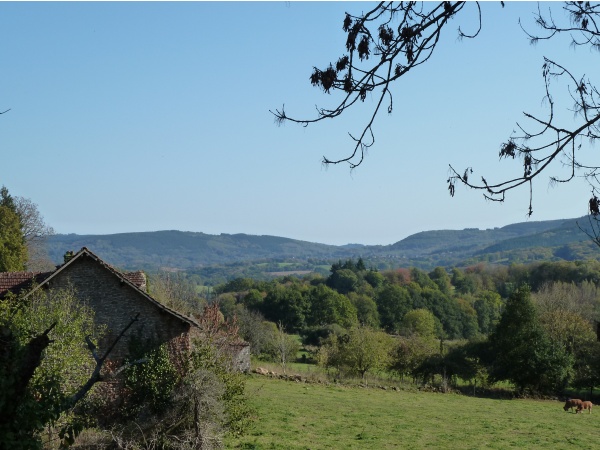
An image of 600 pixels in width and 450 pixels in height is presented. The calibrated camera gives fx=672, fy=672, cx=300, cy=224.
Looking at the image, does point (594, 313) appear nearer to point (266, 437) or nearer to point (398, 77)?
point (266, 437)

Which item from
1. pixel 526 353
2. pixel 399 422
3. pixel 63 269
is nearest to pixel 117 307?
pixel 63 269

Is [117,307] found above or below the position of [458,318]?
above

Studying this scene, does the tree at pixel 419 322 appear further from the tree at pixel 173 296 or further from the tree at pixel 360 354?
the tree at pixel 173 296

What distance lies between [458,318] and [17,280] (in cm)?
7664

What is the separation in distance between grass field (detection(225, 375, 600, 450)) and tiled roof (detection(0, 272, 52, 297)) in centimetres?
960

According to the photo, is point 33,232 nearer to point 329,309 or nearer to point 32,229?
point 32,229

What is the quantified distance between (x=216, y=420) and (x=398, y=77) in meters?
16.9

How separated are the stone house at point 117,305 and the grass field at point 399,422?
3.88 metres

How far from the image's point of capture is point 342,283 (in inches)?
4744

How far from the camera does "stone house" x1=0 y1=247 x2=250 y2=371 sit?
24.7 meters

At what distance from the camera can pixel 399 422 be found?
30.0m

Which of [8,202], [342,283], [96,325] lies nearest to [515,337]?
[96,325]

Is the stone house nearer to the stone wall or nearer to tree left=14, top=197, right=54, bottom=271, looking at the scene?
the stone wall

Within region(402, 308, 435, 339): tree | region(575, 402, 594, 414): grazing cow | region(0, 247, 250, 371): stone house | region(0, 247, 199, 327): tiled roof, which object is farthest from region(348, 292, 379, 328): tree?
region(0, 247, 250, 371): stone house
